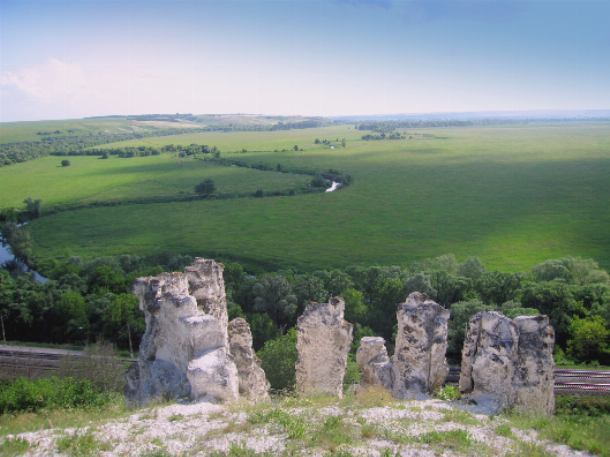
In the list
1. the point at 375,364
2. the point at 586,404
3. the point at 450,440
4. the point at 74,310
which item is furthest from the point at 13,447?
the point at 74,310

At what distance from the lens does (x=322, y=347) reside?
70.5 feet

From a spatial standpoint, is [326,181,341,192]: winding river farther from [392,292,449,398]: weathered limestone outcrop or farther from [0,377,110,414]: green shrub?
[392,292,449,398]: weathered limestone outcrop

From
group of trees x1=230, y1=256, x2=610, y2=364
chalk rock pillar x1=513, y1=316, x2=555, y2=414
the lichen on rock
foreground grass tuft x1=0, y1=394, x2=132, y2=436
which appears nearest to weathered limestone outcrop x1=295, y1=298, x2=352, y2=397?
the lichen on rock

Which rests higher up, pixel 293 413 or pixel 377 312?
pixel 293 413

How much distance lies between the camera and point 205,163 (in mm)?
162500

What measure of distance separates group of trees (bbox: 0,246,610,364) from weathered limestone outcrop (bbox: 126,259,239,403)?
67.9 ft

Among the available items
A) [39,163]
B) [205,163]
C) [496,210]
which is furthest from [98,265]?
[39,163]

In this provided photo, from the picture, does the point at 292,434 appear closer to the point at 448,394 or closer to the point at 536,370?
the point at 448,394

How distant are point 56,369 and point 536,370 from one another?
33.7 m

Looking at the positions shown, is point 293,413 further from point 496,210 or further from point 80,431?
point 496,210

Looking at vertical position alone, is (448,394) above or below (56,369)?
above

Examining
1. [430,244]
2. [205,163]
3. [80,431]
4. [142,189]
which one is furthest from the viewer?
[205,163]

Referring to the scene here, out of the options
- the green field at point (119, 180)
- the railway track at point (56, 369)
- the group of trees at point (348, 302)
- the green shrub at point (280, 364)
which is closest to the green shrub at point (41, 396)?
the green shrub at point (280, 364)

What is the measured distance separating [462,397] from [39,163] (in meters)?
175
